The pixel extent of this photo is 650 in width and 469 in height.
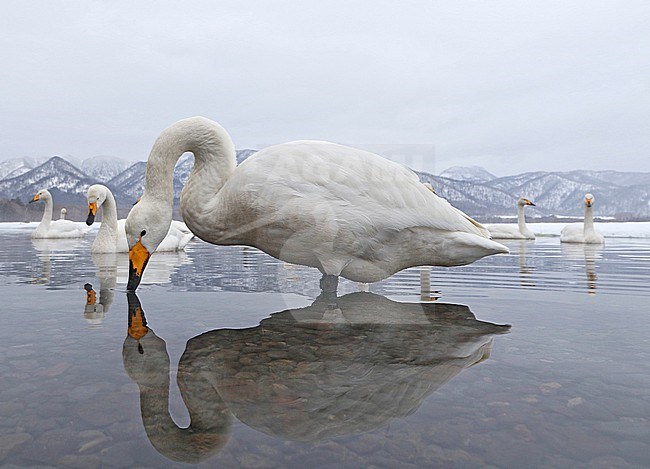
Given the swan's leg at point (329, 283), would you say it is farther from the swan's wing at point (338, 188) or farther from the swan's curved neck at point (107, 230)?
the swan's curved neck at point (107, 230)

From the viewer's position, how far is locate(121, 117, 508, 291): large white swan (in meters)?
4.75

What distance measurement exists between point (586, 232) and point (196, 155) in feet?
63.7

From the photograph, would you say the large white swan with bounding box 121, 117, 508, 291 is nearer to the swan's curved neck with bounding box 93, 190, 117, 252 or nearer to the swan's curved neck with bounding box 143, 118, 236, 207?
the swan's curved neck with bounding box 143, 118, 236, 207

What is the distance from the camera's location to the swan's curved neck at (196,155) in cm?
528

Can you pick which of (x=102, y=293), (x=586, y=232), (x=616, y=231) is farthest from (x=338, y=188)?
(x=616, y=231)

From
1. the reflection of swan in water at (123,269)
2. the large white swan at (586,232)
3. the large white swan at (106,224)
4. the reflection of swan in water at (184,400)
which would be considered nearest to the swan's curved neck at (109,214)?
the large white swan at (106,224)

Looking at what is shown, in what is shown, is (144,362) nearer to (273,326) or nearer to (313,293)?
(273,326)

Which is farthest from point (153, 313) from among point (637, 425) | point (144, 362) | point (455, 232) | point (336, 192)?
point (637, 425)

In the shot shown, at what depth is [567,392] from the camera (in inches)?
101

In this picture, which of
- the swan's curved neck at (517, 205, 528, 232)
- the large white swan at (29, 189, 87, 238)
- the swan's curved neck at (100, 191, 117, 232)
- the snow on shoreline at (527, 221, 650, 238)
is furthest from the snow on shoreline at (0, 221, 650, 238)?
the swan's curved neck at (100, 191, 117, 232)

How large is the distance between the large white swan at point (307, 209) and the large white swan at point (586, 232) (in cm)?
1695

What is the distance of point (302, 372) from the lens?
2.90 m

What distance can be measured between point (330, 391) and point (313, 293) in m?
3.97

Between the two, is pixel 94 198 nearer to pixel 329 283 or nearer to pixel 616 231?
pixel 329 283
